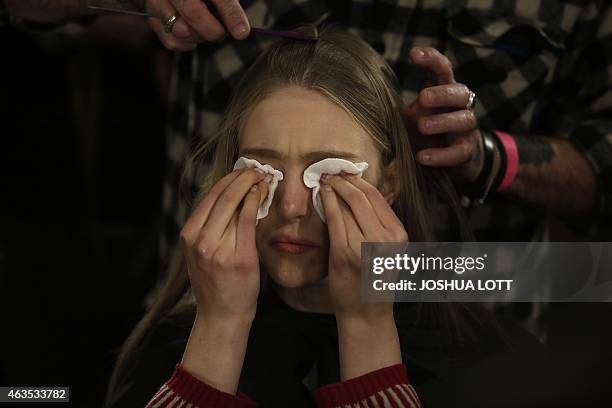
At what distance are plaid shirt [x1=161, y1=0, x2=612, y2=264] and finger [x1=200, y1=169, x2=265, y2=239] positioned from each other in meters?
0.21

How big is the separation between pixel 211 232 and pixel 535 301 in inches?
16.9

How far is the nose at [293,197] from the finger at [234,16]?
19cm

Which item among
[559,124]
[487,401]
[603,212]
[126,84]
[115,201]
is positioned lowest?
[487,401]

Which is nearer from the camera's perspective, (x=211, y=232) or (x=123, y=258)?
(x=211, y=232)

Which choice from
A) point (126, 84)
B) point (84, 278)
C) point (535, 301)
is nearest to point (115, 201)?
point (126, 84)

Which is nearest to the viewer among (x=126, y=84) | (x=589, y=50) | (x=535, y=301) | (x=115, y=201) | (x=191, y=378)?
(x=191, y=378)

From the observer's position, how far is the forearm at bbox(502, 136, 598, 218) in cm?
99

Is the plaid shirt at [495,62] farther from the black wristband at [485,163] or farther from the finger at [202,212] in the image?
the finger at [202,212]

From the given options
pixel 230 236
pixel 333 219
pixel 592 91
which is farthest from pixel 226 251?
pixel 592 91

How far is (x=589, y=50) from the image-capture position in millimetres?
1047

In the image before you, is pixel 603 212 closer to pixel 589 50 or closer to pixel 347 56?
pixel 589 50

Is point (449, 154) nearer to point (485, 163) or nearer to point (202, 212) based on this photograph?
point (485, 163)

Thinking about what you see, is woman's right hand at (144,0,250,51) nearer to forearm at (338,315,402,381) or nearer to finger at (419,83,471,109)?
finger at (419,83,471,109)

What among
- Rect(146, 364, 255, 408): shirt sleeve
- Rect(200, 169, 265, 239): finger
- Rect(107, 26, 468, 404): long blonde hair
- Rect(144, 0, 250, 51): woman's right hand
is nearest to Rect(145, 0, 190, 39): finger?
Rect(144, 0, 250, 51): woman's right hand
